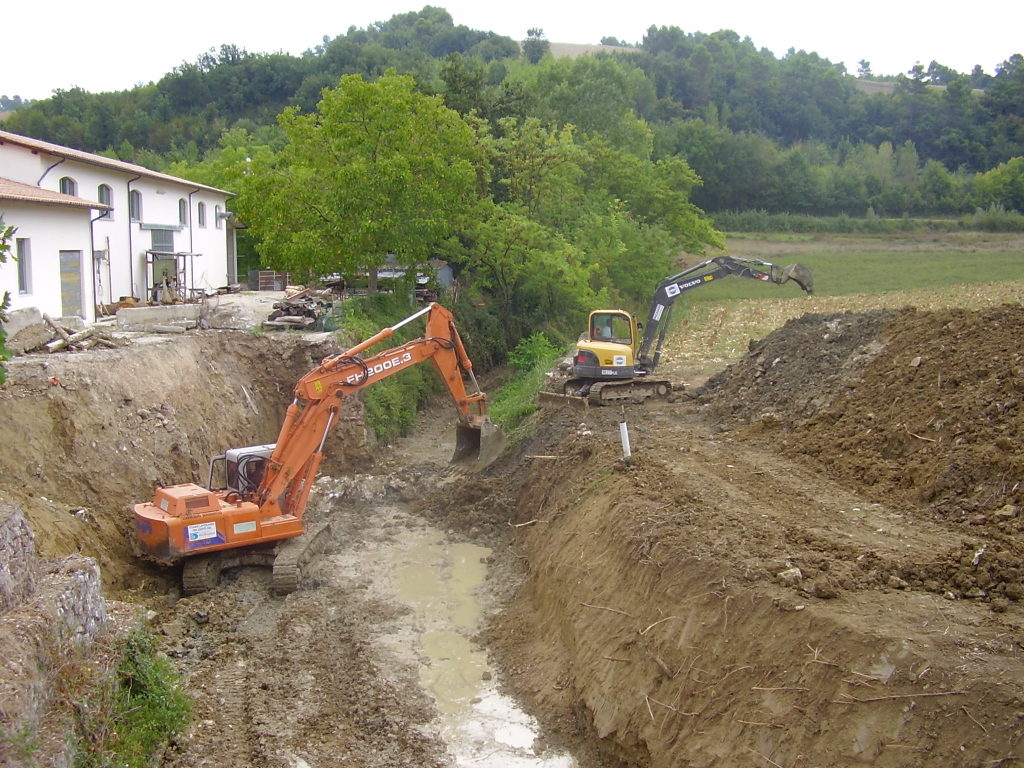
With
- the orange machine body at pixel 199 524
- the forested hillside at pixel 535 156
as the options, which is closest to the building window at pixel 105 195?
the forested hillside at pixel 535 156

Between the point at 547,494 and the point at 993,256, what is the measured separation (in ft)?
152

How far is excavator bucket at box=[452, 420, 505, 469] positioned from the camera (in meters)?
18.1

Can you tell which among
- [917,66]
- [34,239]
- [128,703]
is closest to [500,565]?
[128,703]

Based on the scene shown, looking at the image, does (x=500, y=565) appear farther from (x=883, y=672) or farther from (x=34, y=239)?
(x=34, y=239)

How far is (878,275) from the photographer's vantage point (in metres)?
49.6

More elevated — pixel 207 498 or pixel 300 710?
pixel 207 498

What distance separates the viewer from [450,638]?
522 inches

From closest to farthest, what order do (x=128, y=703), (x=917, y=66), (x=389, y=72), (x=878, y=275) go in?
(x=128, y=703) → (x=389, y=72) → (x=878, y=275) → (x=917, y=66)

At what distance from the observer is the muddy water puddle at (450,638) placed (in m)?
10.5

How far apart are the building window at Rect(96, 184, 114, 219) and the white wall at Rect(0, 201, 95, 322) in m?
5.55

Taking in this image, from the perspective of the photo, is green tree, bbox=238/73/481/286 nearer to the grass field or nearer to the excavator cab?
the grass field

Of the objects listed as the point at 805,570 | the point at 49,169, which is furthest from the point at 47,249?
the point at 805,570

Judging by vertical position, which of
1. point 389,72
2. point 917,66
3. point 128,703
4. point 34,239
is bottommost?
point 128,703

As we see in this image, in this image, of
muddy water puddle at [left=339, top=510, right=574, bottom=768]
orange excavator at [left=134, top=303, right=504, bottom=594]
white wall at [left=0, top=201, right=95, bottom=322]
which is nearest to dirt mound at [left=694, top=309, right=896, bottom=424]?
muddy water puddle at [left=339, top=510, right=574, bottom=768]
